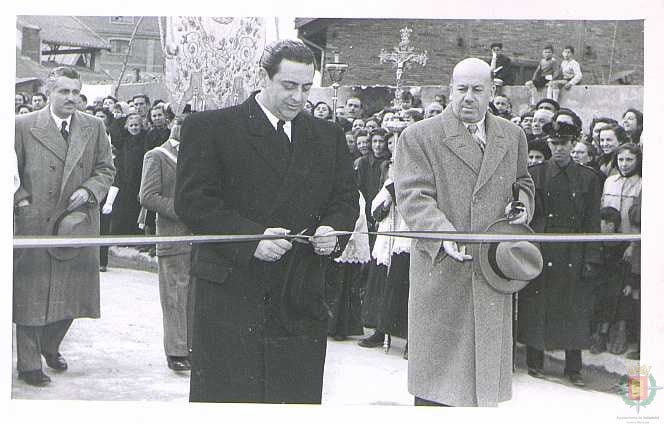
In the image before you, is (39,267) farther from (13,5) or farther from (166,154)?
(13,5)

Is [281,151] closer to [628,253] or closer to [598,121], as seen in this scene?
[598,121]

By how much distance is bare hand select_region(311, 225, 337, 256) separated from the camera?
390 cm

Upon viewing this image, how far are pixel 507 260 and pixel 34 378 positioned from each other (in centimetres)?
252

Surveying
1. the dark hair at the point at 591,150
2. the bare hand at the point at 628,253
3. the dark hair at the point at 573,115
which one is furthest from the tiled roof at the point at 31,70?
the bare hand at the point at 628,253

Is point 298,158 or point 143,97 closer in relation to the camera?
point 298,158

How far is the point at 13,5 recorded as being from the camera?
4.12 metres

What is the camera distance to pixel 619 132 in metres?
4.16

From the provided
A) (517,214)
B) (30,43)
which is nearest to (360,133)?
(517,214)

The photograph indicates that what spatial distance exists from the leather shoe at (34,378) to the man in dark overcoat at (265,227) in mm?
806

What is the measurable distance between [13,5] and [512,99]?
2667 millimetres

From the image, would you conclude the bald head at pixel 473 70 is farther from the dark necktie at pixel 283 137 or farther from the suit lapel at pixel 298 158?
the dark necktie at pixel 283 137

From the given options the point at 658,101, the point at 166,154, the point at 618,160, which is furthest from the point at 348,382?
the point at 658,101

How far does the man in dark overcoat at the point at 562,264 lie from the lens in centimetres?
414

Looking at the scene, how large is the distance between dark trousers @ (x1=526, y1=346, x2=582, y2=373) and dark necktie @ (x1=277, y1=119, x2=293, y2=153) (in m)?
1.66
